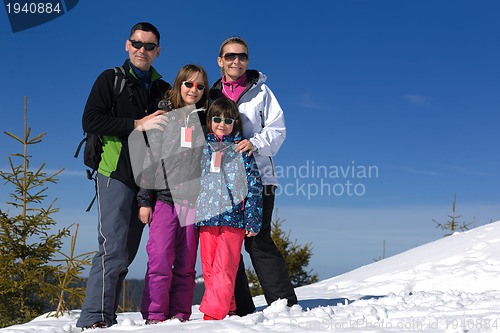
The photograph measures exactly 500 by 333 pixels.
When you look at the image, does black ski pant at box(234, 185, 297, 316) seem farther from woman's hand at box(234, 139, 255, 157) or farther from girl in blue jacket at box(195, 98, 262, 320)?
woman's hand at box(234, 139, 255, 157)

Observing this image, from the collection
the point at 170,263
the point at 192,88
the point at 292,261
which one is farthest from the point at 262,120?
the point at 292,261

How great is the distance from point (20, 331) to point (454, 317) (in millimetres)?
4602

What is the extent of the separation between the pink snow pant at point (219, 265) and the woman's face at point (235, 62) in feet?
5.46

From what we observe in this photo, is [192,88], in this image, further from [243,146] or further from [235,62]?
[243,146]

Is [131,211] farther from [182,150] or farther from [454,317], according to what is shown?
[454,317]

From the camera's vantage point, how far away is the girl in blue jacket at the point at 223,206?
5.08 m

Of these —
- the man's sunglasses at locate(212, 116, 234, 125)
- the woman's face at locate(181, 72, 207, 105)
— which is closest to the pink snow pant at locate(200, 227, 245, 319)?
the man's sunglasses at locate(212, 116, 234, 125)

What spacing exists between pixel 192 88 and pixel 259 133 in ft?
2.92

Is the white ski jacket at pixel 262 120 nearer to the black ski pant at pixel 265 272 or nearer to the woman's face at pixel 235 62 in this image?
the woman's face at pixel 235 62

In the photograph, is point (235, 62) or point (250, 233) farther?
point (235, 62)

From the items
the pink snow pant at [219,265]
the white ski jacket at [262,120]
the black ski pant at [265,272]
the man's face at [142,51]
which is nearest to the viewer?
the pink snow pant at [219,265]

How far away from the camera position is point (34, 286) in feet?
26.5

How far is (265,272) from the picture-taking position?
5.82m

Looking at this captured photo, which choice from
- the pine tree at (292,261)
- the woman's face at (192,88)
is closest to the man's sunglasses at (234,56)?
the woman's face at (192,88)
